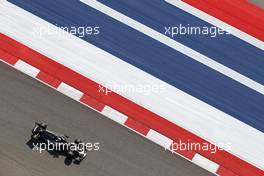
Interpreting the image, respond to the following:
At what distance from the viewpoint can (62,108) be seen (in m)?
18.0

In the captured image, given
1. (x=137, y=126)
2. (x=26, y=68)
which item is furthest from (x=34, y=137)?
(x=137, y=126)

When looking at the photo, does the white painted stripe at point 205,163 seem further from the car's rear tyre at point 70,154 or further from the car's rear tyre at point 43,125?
the car's rear tyre at point 43,125

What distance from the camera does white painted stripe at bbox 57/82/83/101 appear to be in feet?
59.9

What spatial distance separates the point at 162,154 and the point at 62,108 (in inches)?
193

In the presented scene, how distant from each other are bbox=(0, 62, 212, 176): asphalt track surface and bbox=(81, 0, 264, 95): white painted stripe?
15.3 ft

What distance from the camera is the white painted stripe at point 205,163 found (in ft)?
57.2

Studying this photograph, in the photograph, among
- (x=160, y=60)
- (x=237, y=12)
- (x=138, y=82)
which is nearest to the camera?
(x=138, y=82)

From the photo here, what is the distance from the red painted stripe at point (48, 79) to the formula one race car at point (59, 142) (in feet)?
6.74

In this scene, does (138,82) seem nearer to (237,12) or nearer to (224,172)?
(224,172)

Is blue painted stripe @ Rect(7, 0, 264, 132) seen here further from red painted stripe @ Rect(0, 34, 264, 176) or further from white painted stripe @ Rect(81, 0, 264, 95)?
red painted stripe @ Rect(0, 34, 264, 176)

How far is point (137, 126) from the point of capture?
1797cm

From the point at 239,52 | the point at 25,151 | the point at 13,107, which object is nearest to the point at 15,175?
the point at 25,151

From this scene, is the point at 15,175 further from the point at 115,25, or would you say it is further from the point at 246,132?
the point at 246,132

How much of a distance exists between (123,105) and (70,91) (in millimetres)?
2516
